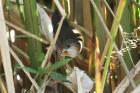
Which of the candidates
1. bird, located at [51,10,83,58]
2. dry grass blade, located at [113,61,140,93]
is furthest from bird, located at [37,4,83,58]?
dry grass blade, located at [113,61,140,93]

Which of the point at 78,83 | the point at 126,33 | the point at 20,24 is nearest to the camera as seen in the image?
the point at 78,83

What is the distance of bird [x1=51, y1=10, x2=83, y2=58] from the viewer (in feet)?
3.03

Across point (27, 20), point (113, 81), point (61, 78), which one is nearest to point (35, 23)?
point (27, 20)

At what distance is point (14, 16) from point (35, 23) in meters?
0.20

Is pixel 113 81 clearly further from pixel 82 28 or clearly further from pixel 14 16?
pixel 14 16

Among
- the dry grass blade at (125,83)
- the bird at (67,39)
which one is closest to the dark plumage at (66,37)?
the bird at (67,39)

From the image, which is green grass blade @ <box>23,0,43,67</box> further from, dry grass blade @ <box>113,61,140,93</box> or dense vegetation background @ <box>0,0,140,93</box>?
dry grass blade @ <box>113,61,140,93</box>

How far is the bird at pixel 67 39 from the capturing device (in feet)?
3.03

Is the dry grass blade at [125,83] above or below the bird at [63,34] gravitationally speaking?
below

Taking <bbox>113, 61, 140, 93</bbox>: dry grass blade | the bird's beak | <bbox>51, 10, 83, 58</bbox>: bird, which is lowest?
<bbox>113, 61, 140, 93</bbox>: dry grass blade

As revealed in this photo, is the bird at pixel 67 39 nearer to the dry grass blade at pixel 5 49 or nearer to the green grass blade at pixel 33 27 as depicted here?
the green grass blade at pixel 33 27

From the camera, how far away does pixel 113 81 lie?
3.23 feet

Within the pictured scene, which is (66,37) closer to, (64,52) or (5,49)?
(64,52)

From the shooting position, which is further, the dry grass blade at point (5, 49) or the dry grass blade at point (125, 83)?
the dry grass blade at point (125, 83)
